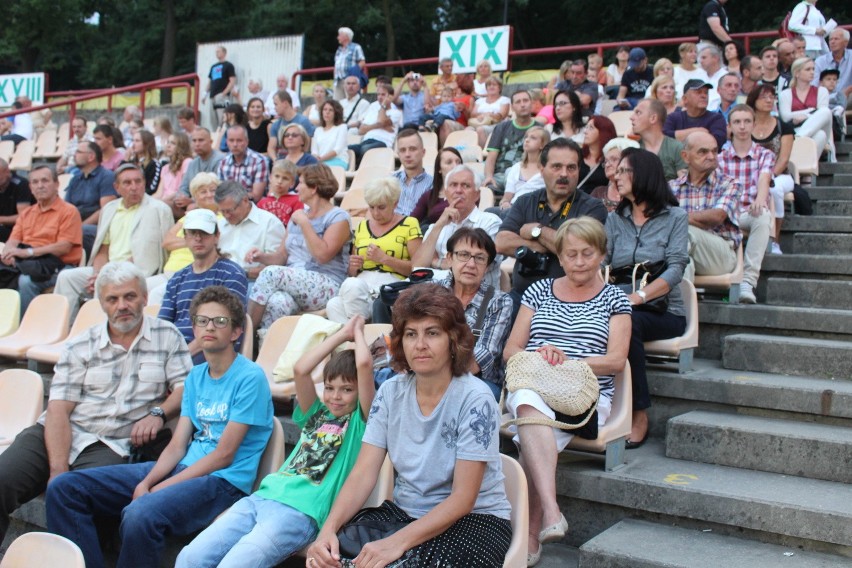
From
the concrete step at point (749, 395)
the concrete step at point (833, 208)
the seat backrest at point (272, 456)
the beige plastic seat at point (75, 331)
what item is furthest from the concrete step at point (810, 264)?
the beige plastic seat at point (75, 331)

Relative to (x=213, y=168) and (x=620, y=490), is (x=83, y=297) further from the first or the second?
(x=620, y=490)

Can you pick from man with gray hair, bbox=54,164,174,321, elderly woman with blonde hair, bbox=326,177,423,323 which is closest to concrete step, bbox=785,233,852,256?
elderly woman with blonde hair, bbox=326,177,423,323

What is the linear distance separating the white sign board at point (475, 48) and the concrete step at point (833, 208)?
5.83 meters

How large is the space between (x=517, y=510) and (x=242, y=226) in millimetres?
3410

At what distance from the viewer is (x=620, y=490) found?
3.60 meters

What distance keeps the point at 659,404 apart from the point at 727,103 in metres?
4.23

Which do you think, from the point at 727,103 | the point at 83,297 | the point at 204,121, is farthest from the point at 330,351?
the point at 204,121

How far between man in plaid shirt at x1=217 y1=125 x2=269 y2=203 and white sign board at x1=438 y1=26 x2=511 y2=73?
4644 mm

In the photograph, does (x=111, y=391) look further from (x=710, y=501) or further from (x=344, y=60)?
(x=344, y=60)

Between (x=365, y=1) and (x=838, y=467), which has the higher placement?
(x=365, y=1)

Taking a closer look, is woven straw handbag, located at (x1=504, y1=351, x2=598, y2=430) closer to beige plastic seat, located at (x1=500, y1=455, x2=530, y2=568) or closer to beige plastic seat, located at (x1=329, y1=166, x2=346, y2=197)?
beige plastic seat, located at (x1=500, y1=455, x2=530, y2=568)

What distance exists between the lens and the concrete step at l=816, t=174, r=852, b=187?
6.84m

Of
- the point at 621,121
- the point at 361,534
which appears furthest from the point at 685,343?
the point at 621,121

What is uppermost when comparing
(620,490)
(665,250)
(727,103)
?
(727,103)
